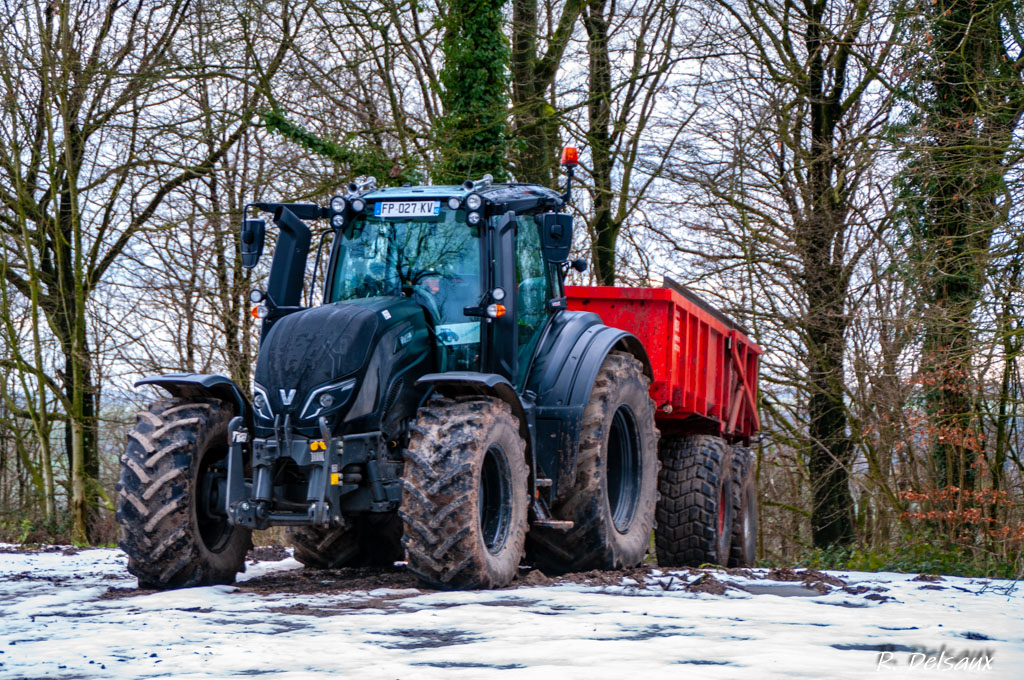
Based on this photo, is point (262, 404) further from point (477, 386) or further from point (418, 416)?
point (477, 386)

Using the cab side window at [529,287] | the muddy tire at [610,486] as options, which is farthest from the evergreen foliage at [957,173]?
the cab side window at [529,287]

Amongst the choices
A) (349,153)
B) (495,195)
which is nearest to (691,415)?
(495,195)

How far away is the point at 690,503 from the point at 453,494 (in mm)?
4215

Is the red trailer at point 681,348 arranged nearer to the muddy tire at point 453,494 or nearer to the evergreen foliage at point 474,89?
the muddy tire at point 453,494

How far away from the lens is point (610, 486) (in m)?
8.82

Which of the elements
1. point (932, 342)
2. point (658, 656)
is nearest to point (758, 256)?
point (932, 342)

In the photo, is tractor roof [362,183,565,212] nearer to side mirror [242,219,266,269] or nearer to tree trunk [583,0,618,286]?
side mirror [242,219,266,269]

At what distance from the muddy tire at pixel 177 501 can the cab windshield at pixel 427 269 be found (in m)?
1.29

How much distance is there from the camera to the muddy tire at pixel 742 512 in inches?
438

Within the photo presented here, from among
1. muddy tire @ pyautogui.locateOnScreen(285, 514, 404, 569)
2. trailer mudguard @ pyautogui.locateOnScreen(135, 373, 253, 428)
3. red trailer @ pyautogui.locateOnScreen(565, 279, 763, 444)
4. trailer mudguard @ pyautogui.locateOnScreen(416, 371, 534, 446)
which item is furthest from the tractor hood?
red trailer @ pyautogui.locateOnScreen(565, 279, 763, 444)

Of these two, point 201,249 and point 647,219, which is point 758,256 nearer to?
point 647,219

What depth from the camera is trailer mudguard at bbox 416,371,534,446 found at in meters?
6.68

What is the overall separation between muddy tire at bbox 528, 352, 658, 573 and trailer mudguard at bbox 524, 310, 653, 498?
162 mm

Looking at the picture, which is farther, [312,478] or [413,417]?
[413,417]
